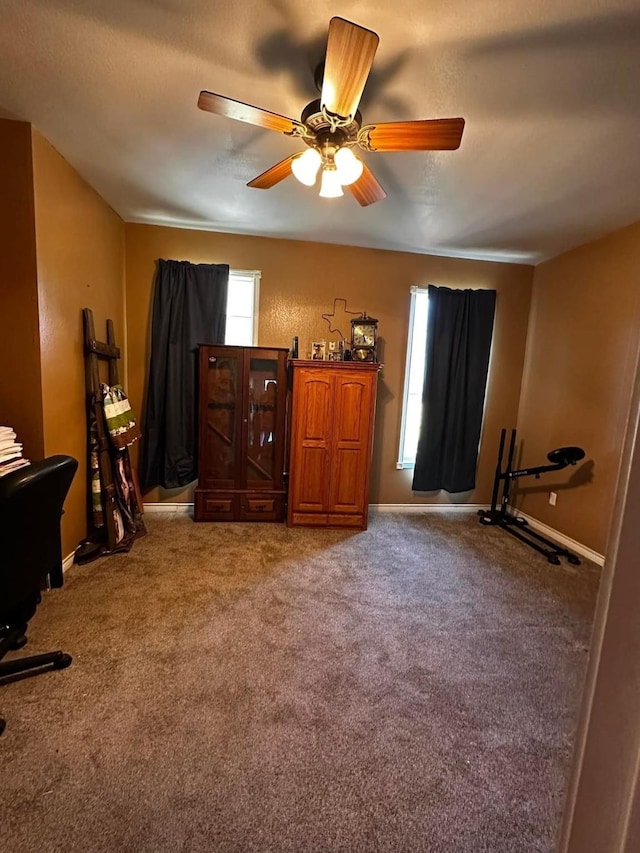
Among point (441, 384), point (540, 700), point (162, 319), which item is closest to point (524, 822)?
point (540, 700)

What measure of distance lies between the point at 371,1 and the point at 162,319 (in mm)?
2808

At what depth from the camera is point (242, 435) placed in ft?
11.9

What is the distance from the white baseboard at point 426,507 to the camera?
4.22 meters

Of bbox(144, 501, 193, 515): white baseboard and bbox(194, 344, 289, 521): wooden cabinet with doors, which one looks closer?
bbox(194, 344, 289, 521): wooden cabinet with doors

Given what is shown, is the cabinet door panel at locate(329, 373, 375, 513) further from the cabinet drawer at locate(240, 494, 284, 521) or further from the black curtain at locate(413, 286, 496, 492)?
the black curtain at locate(413, 286, 496, 492)

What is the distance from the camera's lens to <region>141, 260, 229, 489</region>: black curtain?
360 centimetres

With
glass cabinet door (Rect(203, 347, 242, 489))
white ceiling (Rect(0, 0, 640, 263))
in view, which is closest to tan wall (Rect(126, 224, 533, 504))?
glass cabinet door (Rect(203, 347, 242, 489))

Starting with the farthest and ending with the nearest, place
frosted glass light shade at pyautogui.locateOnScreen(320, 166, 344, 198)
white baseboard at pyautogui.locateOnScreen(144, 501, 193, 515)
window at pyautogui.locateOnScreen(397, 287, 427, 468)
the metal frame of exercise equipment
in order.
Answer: window at pyautogui.locateOnScreen(397, 287, 427, 468)
white baseboard at pyautogui.locateOnScreen(144, 501, 193, 515)
the metal frame of exercise equipment
frosted glass light shade at pyautogui.locateOnScreen(320, 166, 344, 198)

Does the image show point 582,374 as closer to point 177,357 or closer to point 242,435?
point 242,435

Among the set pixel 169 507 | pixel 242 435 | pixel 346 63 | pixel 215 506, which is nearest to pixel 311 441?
pixel 242 435

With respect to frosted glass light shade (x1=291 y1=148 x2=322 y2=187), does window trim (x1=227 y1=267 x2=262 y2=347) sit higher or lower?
lower

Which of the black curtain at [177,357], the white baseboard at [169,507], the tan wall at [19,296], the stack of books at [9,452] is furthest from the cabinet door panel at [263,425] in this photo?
the stack of books at [9,452]

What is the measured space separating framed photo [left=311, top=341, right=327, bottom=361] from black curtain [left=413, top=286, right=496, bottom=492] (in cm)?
108

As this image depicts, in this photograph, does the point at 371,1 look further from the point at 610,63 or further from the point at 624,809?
the point at 624,809
